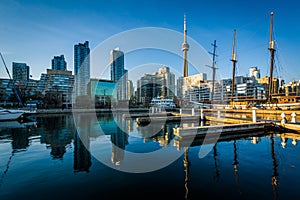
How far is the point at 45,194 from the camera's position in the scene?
16.9 feet

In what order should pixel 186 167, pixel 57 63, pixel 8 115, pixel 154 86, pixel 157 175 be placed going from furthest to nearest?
1. pixel 57 63
2. pixel 154 86
3. pixel 8 115
4. pixel 186 167
5. pixel 157 175

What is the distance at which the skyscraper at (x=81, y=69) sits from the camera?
106 meters

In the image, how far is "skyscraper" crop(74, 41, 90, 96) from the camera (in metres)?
106

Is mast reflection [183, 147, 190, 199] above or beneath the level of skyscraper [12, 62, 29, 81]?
beneath

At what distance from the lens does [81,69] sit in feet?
380

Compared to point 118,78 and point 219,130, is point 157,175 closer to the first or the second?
point 219,130

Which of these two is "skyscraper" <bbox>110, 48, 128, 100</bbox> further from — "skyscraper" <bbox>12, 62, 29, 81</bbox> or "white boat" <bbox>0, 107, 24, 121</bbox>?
"skyscraper" <bbox>12, 62, 29, 81</bbox>

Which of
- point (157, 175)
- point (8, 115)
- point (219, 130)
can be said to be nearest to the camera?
point (157, 175)

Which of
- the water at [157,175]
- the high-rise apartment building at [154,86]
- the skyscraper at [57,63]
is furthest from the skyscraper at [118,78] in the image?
the skyscraper at [57,63]

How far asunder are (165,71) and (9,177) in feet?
350

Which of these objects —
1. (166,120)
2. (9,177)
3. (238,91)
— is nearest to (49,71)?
(166,120)

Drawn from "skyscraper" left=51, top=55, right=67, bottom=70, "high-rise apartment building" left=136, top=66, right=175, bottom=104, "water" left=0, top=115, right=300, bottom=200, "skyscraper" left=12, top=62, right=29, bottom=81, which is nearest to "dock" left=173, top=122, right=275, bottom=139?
"water" left=0, top=115, right=300, bottom=200

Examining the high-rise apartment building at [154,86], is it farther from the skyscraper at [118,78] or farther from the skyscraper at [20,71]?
the skyscraper at [20,71]

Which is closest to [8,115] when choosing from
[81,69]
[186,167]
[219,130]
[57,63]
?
[186,167]
